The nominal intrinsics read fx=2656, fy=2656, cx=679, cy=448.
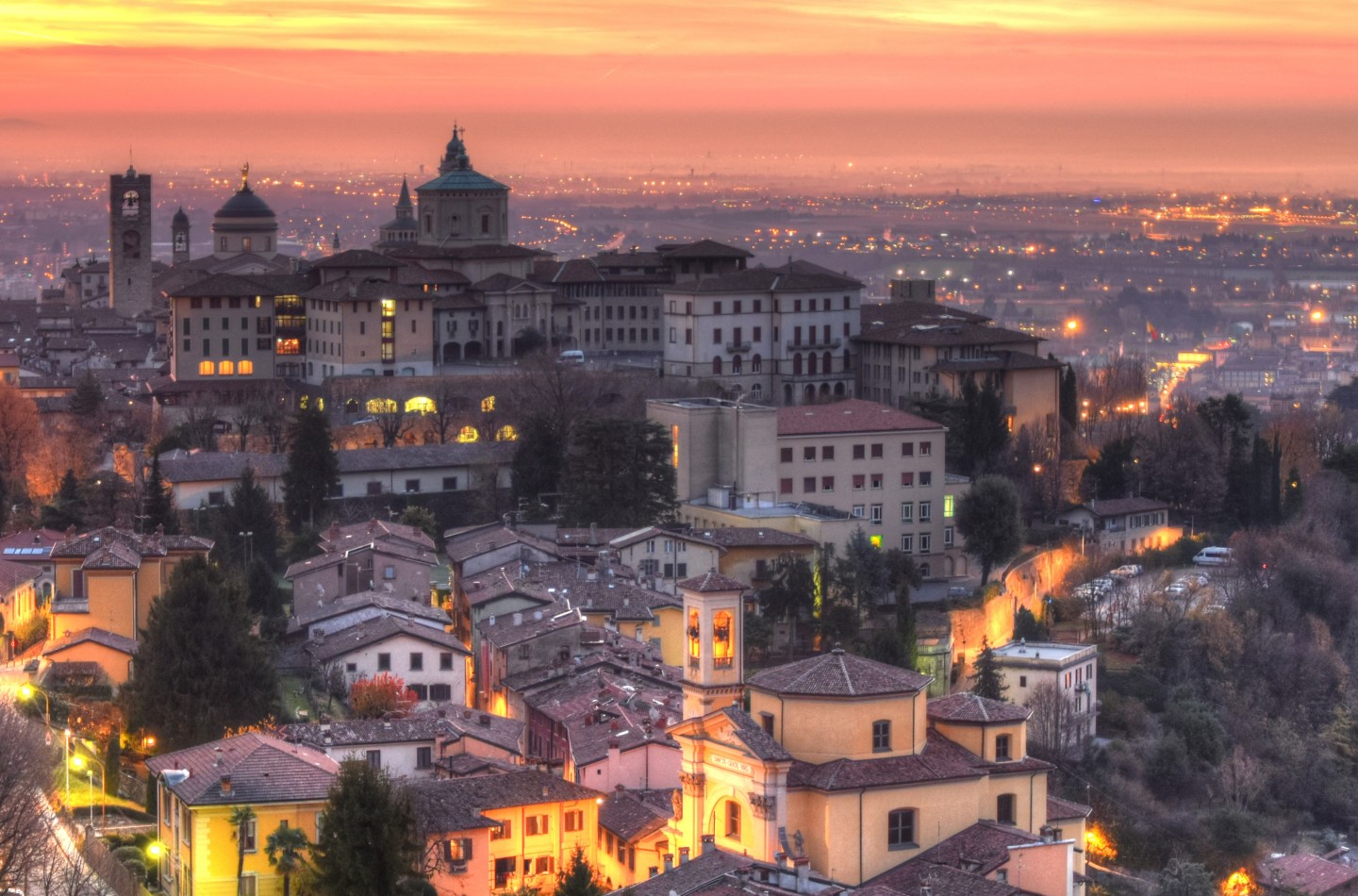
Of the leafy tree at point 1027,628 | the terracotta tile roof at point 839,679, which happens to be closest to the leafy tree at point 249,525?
the leafy tree at point 1027,628

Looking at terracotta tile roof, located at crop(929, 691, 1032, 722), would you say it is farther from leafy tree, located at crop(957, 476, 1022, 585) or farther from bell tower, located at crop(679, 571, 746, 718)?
leafy tree, located at crop(957, 476, 1022, 585)

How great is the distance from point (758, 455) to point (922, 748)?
1534cm

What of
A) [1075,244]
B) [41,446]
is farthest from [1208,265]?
[41,446]

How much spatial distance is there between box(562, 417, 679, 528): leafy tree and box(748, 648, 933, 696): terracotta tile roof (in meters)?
14.5

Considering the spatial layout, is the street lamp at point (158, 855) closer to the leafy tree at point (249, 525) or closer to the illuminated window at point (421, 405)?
the leafy tree at point (249, 525)

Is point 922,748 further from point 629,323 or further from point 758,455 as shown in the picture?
point 629,323

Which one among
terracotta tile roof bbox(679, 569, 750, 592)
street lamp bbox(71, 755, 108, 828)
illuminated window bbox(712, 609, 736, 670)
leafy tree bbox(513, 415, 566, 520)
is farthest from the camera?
leafy tree bbox(513, 415, 566, 520)

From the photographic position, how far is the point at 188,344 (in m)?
50.8

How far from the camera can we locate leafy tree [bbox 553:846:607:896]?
2331 cm

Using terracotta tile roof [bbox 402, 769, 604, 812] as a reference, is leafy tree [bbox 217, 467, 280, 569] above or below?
above

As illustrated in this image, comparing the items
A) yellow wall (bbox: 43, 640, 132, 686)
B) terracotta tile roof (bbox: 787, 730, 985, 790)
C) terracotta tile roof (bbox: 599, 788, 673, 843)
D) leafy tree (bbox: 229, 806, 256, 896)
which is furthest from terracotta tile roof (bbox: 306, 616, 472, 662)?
terracotta tile roof (bbox: 787, 730, 985, 790)

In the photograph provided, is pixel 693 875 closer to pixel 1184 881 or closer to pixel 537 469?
pixel 1184 881

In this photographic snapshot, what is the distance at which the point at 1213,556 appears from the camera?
42.6m

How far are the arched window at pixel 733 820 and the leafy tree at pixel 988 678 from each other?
9.94 m
